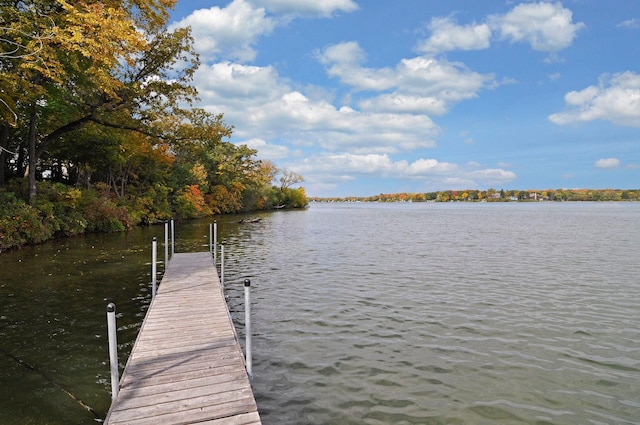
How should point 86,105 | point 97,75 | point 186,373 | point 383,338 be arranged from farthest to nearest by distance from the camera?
point 86,105, point 97,75, point 383,338, point 186,373

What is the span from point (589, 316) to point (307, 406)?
9.25 metres

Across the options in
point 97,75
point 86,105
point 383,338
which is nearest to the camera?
point 383,338

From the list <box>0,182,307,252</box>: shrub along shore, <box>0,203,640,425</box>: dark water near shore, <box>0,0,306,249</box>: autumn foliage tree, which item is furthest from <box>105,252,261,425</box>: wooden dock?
<box>0,182,307,252</box>: shrub along shore

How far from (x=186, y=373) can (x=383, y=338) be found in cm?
501

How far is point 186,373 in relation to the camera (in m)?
5.84

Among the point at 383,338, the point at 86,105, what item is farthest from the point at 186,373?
the point at 86,105

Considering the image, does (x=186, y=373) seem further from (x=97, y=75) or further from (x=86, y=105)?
(x=86, y=105)

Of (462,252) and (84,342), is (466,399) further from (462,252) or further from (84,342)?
(462,252)

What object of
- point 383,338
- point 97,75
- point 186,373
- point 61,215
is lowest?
point 383,338

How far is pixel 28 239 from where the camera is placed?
73.3 ft

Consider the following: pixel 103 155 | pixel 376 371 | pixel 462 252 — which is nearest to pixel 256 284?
pixel 376 371

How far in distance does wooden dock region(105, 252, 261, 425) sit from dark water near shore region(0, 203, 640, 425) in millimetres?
859

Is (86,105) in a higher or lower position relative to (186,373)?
higher

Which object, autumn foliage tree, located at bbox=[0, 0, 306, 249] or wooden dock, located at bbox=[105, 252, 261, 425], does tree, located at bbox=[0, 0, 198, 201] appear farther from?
wooden dock, located at bbox=[105, 252, 261, 425]
